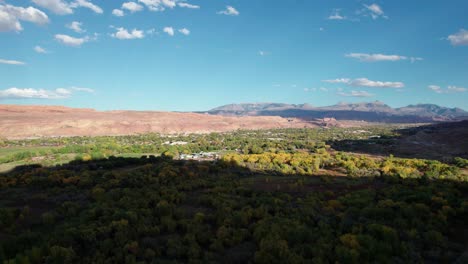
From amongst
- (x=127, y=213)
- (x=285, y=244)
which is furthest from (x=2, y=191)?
(x=285, y=244)

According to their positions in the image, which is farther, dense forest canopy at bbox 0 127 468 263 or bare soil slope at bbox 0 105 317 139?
bare soil slope at bbox 0 105 317 139

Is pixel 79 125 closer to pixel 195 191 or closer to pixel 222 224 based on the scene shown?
pixel 195 191

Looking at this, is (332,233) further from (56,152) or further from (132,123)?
(132,123)

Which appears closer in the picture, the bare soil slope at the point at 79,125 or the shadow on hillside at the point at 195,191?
the shadow on hillside at the point at 195,191

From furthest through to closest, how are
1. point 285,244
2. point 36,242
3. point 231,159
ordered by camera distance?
point 231,159 → point 36,242 → point 285,244

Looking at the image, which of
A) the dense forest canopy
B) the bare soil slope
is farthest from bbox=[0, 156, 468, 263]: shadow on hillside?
the bare soil slope

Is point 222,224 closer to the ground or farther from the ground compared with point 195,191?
farther from the ground

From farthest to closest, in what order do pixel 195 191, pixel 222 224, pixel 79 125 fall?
pixel 79 125, pixel 195 191, pixel 222 224

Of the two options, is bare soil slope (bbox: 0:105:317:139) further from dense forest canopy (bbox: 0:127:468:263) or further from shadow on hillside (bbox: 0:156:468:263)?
dense forest canopy (bbox: 0:127:468:263)

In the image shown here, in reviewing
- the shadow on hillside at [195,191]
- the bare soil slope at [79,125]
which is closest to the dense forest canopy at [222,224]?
the shadow on hillside at [195,191]

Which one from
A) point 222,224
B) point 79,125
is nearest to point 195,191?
point 222,224

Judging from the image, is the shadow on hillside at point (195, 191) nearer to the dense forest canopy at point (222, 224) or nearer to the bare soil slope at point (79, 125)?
the dense forest canopy at point (222, 224)
